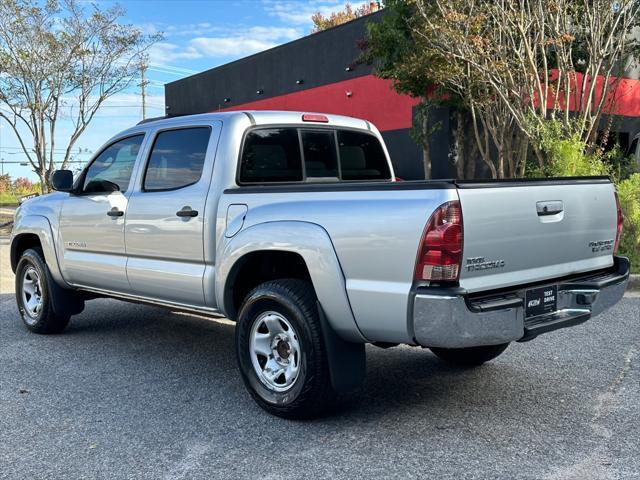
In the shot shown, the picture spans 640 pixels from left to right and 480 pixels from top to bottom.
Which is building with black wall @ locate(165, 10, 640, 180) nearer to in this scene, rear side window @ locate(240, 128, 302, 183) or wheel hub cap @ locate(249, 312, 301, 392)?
rear side window @ locate(240, 128, 302, 183)

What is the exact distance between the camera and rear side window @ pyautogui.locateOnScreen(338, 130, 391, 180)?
18.1 ft

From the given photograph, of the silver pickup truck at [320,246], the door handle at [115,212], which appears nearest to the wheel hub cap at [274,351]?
the silver pickup truck at [320,246]

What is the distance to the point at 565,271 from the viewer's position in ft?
13.3

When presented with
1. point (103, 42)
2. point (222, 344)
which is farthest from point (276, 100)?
point (222, 344)

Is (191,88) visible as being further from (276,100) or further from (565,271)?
(565,271)

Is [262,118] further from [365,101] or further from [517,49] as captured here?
[365,101]

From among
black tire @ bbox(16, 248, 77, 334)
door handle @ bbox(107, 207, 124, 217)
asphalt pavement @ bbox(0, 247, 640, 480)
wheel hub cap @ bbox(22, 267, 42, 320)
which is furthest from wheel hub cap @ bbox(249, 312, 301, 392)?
wheel hub cap @ bbox(22, 267, 42, 320)

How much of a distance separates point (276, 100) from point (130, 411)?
2071 centimetres

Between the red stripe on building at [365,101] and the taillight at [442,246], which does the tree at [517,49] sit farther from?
the taillight at [442,246]

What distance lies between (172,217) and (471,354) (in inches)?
99.9

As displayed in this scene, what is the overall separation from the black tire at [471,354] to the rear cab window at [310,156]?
164 cm

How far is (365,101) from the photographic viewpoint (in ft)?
64.8

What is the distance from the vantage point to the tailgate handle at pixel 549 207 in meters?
3.79

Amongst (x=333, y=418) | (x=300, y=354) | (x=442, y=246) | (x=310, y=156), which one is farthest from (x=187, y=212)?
(x=442, y=246)
